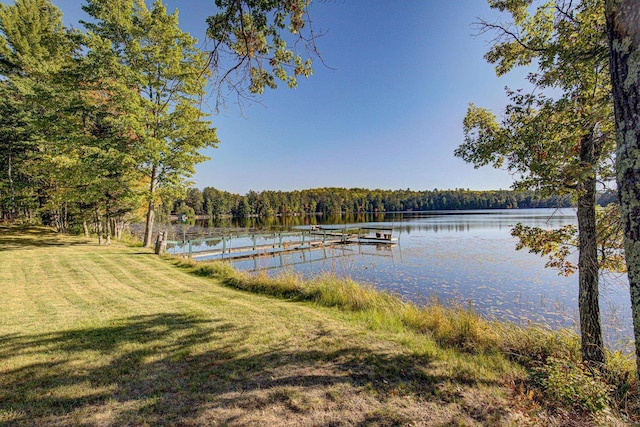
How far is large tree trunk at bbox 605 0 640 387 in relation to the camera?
55.2 inches

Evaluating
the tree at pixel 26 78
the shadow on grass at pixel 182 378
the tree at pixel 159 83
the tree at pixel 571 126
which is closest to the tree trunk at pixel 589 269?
the tree at pixel 571 126

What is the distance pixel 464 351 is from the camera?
4254 millimetres

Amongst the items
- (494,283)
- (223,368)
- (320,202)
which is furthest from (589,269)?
(320,202)

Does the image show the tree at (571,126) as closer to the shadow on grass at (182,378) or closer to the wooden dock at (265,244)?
the shadow on grass at (182,378)

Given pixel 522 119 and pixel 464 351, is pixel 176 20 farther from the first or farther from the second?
pixel 464 351

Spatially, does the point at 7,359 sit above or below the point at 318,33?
below

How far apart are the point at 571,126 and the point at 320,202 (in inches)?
4145

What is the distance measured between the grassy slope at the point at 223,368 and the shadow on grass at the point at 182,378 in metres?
0.01

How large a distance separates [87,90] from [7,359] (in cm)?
1327

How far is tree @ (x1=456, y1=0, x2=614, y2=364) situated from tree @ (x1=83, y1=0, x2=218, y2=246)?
11499 mm

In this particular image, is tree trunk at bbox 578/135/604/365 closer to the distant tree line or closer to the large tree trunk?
the large tree trunk

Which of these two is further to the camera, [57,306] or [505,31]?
[57,306]

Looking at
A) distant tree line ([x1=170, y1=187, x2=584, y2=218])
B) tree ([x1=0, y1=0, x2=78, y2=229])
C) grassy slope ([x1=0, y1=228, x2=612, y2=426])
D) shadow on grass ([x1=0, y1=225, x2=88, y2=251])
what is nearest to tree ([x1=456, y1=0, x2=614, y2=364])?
grassy slope ([x1=0, y1=228, x2=612, y2=426])

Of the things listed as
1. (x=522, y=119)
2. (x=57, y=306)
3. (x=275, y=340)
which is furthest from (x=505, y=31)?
(x=57, y=306)
